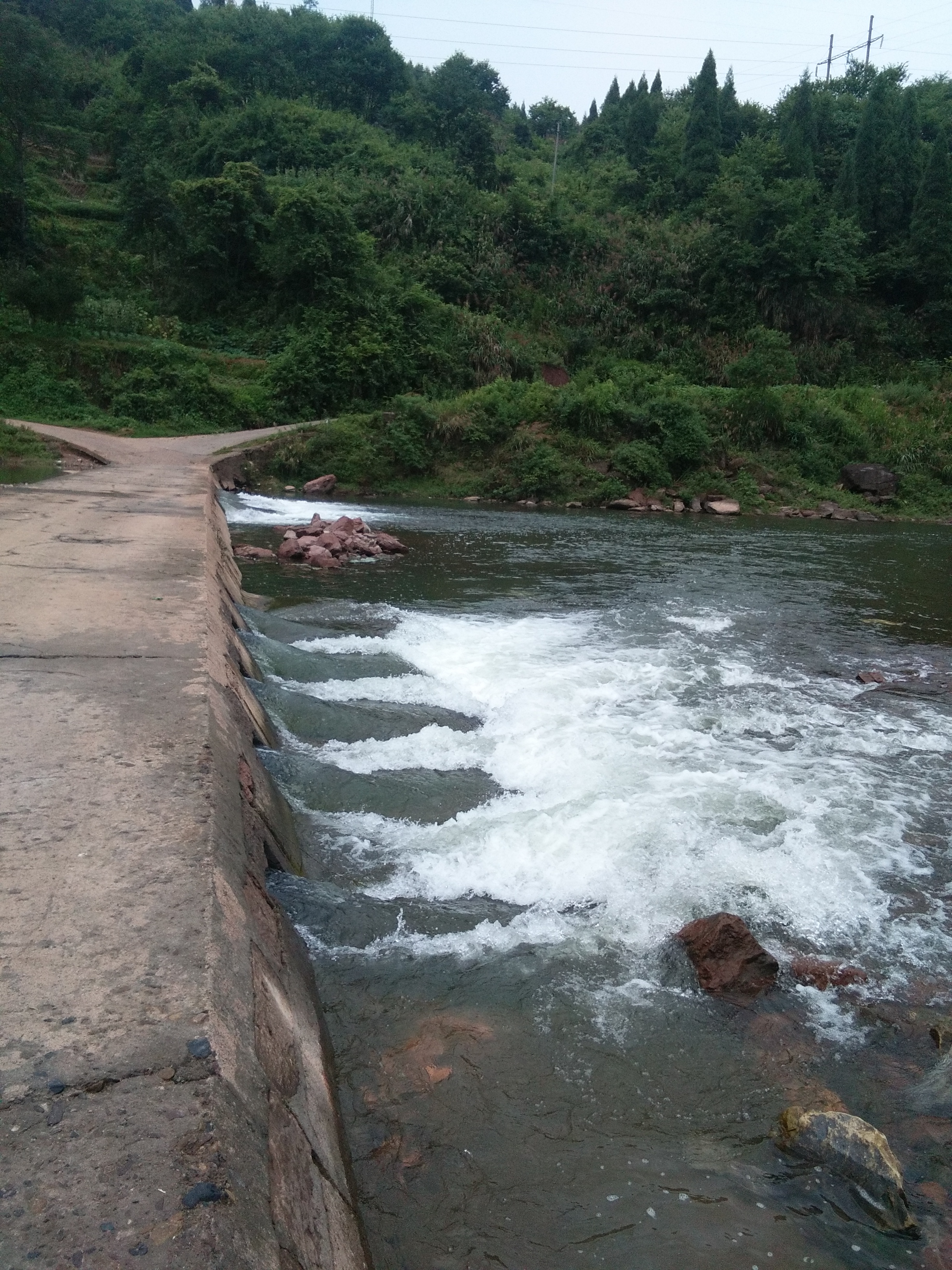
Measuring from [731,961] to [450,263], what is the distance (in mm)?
35255

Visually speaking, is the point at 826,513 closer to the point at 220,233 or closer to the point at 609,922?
the point at 609,922

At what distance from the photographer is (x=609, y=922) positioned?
4.12 meters

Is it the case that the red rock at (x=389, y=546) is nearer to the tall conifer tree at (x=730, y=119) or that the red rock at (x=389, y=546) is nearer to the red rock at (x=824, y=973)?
the red rock at (x=824, y=973)

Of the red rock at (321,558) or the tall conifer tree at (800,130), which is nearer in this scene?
the red rock at (321,558)

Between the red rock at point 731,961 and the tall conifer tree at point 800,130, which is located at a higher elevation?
the tall conifer tree at point 800,130

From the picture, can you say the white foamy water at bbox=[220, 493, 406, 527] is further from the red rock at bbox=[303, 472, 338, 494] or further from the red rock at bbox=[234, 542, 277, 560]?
the red rock at bbox=[234, 542, 277, 560]

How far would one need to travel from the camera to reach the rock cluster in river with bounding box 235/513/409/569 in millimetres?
13203

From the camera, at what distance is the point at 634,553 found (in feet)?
52.9

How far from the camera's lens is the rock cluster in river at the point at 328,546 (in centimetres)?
1320

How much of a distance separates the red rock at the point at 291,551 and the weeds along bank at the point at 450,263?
32.9ft

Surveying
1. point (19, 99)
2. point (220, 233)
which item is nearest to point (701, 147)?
point (220, 233)

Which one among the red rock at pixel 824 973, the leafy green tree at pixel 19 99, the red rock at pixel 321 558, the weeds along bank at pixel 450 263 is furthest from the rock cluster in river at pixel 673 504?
the leafy green tree at pixel 19 99

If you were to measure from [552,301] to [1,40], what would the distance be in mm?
20918

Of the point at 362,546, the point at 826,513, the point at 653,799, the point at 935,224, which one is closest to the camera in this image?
the point at 653,799
